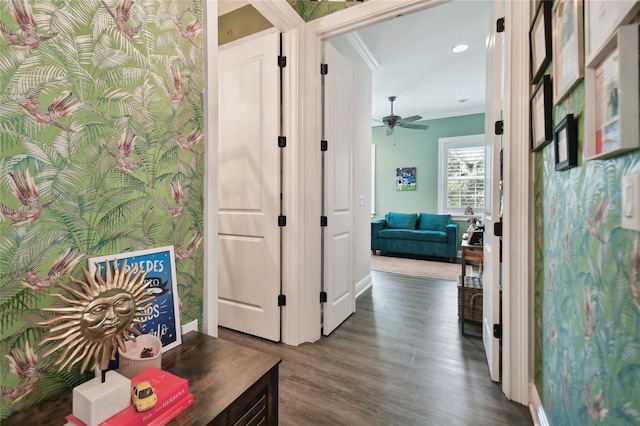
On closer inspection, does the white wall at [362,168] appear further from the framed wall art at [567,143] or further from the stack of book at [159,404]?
the stack of book at [159,404]

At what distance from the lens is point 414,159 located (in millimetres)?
6531

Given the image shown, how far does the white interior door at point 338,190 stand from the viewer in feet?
7.95

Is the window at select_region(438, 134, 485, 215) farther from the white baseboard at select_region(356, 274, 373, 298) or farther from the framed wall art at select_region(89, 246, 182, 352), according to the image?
the framed wall art at select_region(89, 246, 182, 352)

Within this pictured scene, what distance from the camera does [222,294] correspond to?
2512mm

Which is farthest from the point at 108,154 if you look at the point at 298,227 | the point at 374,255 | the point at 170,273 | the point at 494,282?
the point at 374,255

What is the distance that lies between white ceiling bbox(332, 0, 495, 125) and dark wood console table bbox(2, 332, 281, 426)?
8.44ft

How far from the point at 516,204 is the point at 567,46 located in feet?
2.84

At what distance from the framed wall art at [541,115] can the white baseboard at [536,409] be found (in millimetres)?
1265

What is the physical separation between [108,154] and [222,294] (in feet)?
5.81

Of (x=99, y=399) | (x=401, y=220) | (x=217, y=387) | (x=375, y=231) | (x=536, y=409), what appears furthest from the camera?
(x=401, y=220)

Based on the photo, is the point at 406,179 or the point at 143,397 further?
the point at 406,179

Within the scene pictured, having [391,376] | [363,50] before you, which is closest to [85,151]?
[391,376]

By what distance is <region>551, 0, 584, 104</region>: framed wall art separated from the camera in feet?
2.96

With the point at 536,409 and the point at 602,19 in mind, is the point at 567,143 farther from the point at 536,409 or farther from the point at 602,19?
the point at 536,409
